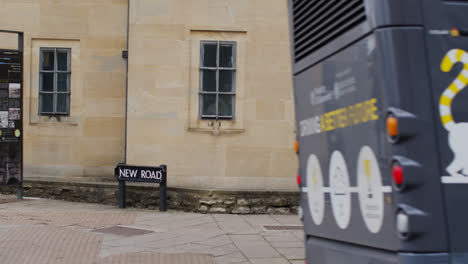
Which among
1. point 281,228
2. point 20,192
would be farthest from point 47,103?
point 281,228

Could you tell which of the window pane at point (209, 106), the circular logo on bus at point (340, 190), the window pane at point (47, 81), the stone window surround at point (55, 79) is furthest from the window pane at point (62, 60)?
the circular logo on bus at point (340, 190)

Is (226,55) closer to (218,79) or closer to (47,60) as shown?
(218,79)

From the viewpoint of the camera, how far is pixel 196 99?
13648 millimetres

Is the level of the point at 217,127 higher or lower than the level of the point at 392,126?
higher

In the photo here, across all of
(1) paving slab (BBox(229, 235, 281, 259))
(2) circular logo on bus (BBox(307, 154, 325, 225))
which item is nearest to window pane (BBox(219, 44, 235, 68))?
(1) paving slab (BBox(229, 235, 281, 259))

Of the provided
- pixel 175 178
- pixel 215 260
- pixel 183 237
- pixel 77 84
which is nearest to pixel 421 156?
pixel 215 260

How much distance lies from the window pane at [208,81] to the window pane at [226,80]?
0.16m

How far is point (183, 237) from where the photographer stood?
9953 millimetres

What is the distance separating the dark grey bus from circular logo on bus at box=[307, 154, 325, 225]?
0.59 m

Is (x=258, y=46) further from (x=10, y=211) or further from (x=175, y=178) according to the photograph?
(x=10, y=211)

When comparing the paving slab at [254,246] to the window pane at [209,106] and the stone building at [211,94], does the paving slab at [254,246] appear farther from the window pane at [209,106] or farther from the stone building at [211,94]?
the window pane at [209,106]

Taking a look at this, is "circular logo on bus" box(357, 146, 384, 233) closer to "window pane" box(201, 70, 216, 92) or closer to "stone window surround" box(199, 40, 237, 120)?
"stone window surround" box(199, 40, 237, 120)

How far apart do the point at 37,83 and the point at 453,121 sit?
13.2 m

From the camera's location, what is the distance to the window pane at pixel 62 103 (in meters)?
15.4
